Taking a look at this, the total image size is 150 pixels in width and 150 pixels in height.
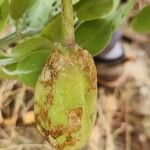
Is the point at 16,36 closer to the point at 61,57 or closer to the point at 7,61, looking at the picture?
the point at 7,61

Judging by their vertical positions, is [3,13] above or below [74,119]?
above

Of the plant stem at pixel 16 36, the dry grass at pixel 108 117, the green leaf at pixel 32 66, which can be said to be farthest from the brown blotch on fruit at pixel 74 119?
the dry grass at pixel 108 117

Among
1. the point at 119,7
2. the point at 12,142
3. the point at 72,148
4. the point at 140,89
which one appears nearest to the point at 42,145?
the point at 12,142

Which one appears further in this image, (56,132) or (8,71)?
(8,71)

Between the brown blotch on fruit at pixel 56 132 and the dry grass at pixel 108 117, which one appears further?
the dry grass at pixel 108 117

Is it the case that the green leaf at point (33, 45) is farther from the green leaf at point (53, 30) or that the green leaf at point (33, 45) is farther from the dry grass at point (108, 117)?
the dry grass at point (108, 117)

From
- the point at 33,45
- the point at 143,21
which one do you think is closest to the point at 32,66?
the point at 33,45

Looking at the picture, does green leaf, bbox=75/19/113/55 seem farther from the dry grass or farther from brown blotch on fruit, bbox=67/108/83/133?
the dry grass
